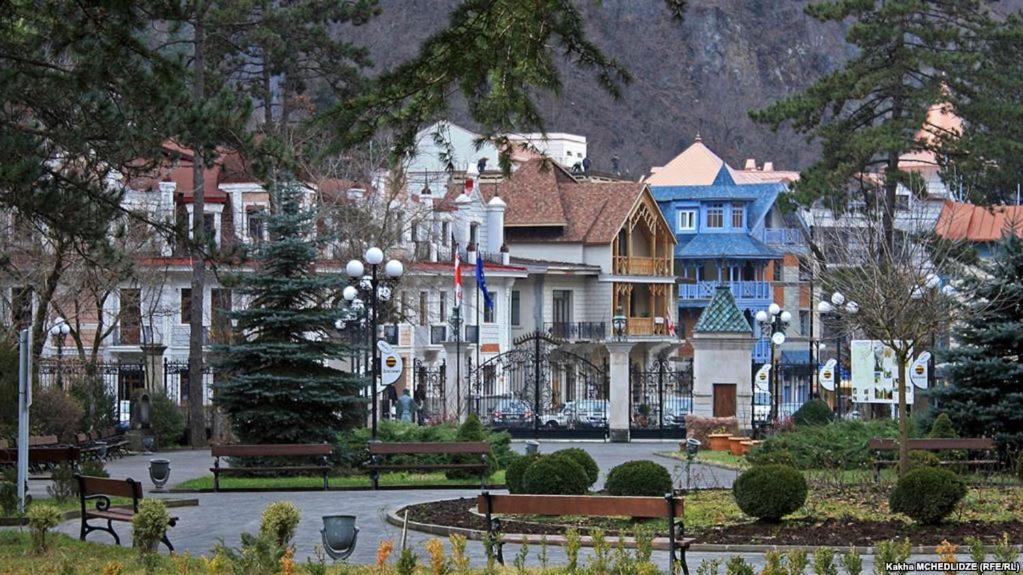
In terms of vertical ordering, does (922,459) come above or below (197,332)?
below

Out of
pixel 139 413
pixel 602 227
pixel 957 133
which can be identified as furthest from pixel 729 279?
pixel 139 413

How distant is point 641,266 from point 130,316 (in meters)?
29.2

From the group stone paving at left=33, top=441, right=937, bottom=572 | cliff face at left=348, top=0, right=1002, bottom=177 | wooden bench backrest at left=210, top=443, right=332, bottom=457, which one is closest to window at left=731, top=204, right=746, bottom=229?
cliff face at left=348, top=0, right=1002, bottom=177

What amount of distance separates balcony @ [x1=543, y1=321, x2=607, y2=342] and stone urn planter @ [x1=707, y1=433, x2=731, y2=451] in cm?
3141

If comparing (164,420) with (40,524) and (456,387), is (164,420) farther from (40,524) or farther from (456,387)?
(40,524)

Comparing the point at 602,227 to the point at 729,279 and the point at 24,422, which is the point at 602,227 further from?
the point at 24,422

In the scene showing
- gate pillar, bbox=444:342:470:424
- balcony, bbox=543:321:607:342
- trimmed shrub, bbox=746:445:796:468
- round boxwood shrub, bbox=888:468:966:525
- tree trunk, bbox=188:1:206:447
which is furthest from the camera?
balcony, bbox=543:321:607:342

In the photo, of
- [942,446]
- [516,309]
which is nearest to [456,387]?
[942,446]

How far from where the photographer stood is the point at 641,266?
74.9 m

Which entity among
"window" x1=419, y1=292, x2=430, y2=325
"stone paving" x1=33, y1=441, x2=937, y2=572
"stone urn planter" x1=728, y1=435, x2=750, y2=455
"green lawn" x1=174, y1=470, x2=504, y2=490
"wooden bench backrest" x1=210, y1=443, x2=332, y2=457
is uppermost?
"window" x1=419, y1=292, x2=430, y2=325

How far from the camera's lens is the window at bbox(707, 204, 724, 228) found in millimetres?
86375

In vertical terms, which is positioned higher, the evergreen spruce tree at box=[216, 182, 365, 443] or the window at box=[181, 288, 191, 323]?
the window at box=[181, 288, 191, 323]

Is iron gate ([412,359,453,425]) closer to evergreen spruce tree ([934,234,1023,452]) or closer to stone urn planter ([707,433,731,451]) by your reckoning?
stone urn planter ([707,433,731,451])

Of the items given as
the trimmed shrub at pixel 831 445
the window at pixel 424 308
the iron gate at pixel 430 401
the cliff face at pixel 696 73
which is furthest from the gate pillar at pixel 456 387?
the cliff face at pixel 696 73
